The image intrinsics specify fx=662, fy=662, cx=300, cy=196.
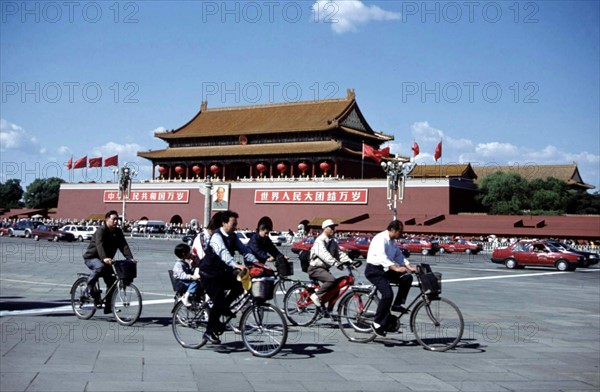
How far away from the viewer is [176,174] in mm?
63312

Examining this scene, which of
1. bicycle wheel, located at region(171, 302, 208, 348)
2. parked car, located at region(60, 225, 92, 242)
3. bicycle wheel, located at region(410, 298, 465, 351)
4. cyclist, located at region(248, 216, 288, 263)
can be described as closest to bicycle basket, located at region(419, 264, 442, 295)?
bicycle wheel, located at region(410, 298, 465, 351)

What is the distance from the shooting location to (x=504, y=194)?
169 feet

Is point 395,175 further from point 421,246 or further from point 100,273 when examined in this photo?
point 100,273

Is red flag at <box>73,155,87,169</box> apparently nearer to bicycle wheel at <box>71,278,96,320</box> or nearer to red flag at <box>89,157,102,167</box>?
red flag at <box>89,157,102,167</box>

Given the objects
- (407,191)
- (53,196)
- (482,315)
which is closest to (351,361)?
(482,315)

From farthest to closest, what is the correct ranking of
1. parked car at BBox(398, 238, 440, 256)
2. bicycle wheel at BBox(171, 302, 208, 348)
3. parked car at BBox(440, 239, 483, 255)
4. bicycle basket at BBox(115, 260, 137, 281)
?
parked car at BBox(440, 239, 483, 255) < parked car at BBox(398, 238, 440, 256) < bicycle basket at BBox(115, 260, 137, 281) < bicycle wheel at BBox(171, 302, 208, 348)

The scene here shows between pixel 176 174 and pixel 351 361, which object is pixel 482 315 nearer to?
pixel 351 361

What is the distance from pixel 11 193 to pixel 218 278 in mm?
99393

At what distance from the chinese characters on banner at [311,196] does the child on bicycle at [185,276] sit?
41793 millimetres

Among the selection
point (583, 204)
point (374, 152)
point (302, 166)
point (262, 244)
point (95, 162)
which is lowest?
point (262, 244)

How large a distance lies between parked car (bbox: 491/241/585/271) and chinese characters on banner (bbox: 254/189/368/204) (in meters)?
23.5

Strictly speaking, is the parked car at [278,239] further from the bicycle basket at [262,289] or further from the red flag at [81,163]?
the bicycle basket at [262,289]

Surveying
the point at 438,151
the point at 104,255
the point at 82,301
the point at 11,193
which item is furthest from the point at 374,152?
the point at 11,193

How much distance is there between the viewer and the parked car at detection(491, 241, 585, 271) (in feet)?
84.5
